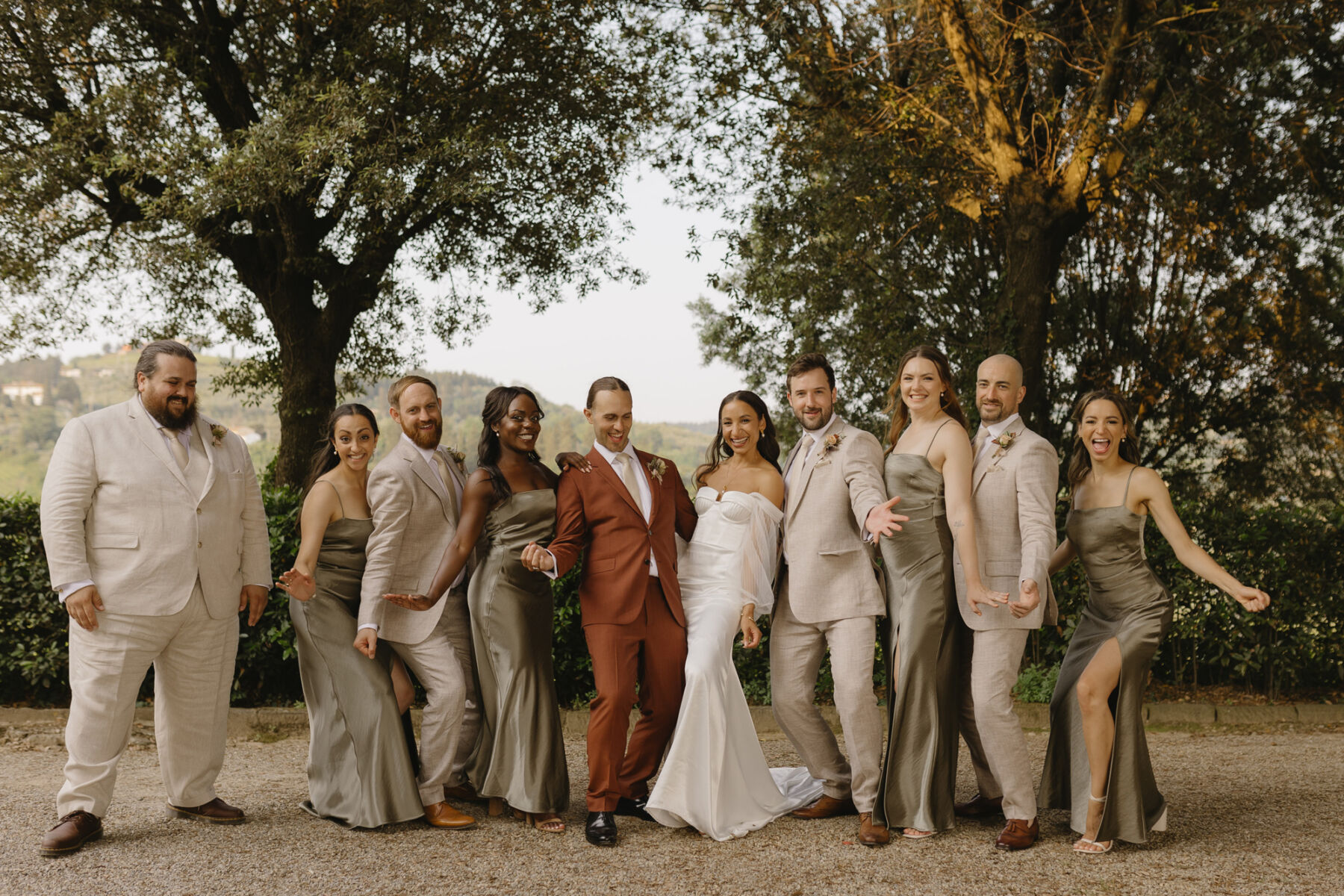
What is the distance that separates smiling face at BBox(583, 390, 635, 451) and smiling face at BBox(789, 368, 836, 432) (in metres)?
0.85

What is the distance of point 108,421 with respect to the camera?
4.96 meters

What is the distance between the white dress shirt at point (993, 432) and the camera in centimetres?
513

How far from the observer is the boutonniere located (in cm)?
505

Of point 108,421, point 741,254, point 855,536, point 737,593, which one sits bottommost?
point 737,593

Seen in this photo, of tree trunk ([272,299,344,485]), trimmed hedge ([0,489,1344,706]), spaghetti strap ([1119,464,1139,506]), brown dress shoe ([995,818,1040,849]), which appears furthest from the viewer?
tree trunk ([272,299,344,485])

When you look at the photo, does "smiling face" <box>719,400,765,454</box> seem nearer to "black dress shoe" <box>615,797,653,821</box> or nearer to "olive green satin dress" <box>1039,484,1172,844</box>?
"olive green satin dress" <box>1039,484,1172,844</box>

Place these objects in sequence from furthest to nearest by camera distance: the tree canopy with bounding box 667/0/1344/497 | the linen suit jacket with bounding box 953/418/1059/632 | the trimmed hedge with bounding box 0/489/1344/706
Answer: the tree canopy with bounding box 667/0/1344/497, the trimmed hedge with bounding box 0/489/1344/706, the linen suit jacket with bounding box 953/418/1059/632

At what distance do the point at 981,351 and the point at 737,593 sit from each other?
6.93 metres

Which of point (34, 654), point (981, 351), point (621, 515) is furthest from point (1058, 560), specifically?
point (34, 654)

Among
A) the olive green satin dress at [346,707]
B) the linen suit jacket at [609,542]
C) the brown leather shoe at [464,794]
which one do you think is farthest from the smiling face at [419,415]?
the brown leather shoe at [464,794]

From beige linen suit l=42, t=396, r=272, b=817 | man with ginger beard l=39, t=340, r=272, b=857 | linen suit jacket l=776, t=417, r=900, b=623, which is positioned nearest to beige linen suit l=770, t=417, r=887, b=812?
linen suit jacket l=776, t=417, r=900, b=623

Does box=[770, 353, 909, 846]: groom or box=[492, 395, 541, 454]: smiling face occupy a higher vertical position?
box=[492, 395, 541, 454]: smiling face

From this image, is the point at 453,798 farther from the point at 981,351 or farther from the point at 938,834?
the point at 981,351

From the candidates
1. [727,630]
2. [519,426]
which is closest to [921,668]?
[727,630]
